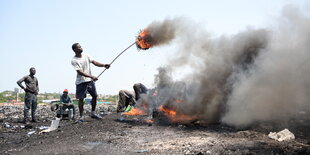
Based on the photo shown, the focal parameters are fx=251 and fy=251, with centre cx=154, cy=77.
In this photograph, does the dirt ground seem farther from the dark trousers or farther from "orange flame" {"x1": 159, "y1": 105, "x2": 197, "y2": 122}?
the dark trousers

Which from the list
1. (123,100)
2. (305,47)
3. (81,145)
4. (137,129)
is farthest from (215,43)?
(123,100)

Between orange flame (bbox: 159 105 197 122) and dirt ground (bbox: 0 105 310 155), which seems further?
orange flame (bbox: 159 105 197 122)

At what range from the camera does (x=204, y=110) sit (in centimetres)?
745

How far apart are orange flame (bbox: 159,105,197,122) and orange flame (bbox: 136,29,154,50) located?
2208 mm

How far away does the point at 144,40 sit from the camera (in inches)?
326

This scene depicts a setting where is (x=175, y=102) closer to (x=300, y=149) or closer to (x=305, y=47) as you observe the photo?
(x=305, y=47)

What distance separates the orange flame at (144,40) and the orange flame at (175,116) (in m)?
2.21

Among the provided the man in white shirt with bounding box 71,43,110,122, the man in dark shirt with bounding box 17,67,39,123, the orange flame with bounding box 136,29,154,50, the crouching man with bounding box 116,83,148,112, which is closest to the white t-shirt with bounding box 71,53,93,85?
the man in white shirt with bounding box 71,43,110,122

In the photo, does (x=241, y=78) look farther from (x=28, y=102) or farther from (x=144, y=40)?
(x=28, y=102)

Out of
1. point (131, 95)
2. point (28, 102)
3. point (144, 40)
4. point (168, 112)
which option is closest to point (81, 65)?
point (144, 40)

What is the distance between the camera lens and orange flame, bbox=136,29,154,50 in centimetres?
825

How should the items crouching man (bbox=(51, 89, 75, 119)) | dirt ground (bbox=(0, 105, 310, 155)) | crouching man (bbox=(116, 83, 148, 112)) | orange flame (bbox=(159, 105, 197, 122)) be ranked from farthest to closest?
crouching man (bbox=(116, 83, 148, 112))
crouching man (bbox=(51, 89, 75, 119))
orange flame (bbox=(159, 105, 197, 122))
dirt ground (bbox=(0, 105, 310, 155))

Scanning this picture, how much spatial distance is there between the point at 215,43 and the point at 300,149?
4.58 meters

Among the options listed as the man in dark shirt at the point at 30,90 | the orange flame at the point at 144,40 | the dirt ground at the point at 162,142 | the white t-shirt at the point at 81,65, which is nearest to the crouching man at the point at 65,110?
the man in dark shirt at the point at 30,90
